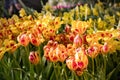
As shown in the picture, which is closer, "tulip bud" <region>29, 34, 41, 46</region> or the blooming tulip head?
the blooming tulip head

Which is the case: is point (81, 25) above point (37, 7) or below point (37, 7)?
below

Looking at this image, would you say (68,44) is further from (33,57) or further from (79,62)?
(79,62)

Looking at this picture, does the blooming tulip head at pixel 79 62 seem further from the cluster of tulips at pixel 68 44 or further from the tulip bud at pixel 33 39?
the tulip bud at pixel 33 39

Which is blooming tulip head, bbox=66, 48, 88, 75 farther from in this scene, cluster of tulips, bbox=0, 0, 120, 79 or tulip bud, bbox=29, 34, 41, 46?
tulip bud, bbox=29, 34, 41, 46

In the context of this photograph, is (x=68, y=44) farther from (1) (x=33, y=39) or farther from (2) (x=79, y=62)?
(2) (x=79, y=62)

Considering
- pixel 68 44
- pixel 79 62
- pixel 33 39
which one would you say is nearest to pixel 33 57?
pixel 33 39

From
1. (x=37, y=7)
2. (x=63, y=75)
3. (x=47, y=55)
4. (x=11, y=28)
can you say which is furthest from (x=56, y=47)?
(x=37, y=7)

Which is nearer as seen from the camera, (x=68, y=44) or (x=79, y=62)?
(x=79, y=62)

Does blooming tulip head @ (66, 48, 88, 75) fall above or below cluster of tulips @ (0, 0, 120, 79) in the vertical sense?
below

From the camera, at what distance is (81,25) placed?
87.1 inches

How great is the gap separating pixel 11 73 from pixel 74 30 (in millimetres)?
466

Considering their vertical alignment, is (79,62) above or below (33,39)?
below

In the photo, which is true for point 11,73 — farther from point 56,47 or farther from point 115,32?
point 115,32

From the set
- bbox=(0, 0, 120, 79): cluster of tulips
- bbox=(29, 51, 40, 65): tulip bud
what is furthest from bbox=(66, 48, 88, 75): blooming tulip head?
bbox=(29, 51, 40, 65): tulip bud
